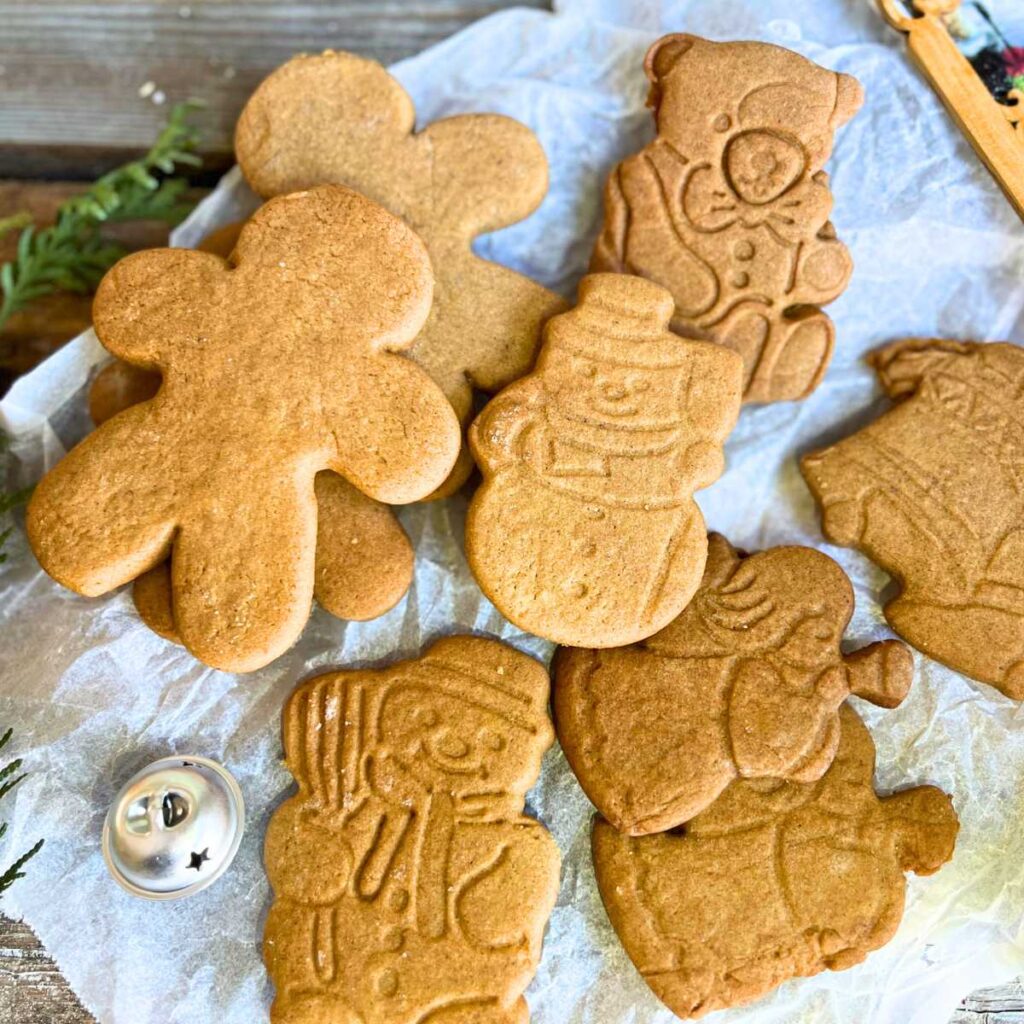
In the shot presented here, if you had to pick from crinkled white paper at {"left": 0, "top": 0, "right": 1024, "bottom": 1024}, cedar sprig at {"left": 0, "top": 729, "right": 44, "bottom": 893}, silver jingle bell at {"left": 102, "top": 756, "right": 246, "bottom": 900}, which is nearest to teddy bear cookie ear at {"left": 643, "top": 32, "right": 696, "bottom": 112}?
crinkled white paper at {"left": 0, "top": 0, "right": 1024, "bottom": 1024}

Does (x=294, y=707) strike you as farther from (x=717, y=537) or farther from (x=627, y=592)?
(x=717, y=537)

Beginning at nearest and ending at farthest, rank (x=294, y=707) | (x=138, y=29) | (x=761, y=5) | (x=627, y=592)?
(x=627, y=592) < (x=294, y=707) < (x=761, y=5) < (x=138, y=29)

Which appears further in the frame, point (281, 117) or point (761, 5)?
point (761, 5)

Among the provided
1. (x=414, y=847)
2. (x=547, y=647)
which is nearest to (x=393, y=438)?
(x=547, y=647)

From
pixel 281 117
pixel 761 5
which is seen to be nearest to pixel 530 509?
pixel 281 117

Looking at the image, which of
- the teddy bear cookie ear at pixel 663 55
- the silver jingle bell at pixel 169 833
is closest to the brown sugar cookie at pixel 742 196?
the teddy bear cookie ear at pixel 663 55

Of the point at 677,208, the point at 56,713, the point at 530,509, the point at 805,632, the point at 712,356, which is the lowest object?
the point at 56,713
